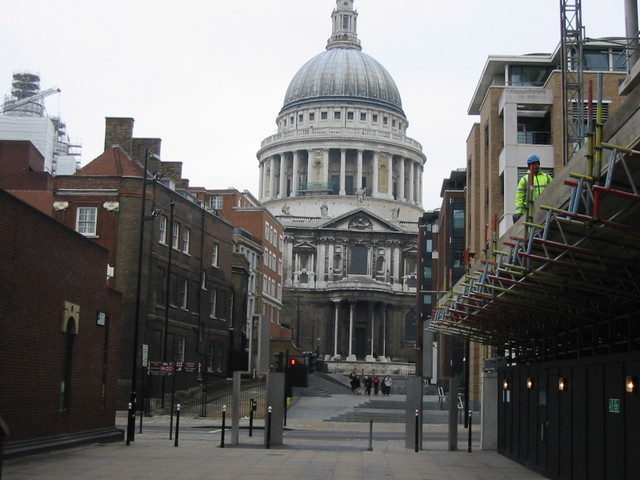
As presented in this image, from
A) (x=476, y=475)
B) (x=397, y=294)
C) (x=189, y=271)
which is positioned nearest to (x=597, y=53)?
(x=189, y=271)

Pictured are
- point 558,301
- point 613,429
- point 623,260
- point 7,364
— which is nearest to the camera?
point 623,260

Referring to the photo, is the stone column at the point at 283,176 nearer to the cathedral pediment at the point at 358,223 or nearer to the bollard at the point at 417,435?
the cathedral pediment at the point at 358,223

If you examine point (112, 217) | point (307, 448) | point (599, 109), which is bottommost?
point (307, 448)

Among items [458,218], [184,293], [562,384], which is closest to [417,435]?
[562,384]

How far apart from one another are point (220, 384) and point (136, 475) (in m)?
47.0

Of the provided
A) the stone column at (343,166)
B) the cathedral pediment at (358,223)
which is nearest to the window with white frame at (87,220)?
the cathedral pediment at (358,223)

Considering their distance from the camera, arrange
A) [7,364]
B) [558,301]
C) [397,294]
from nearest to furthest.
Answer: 1. [558,301]
2. [7,364]
3. [397,294]

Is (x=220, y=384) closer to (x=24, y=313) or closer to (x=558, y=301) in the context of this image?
(x=24, y=313)

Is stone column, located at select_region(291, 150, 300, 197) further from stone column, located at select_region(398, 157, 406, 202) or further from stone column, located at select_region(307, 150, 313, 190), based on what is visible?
stone column, located at select_region(398, 157, 406, 202)

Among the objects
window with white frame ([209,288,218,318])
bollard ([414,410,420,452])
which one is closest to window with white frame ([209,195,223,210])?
window with white frame ([209,288,218,318])

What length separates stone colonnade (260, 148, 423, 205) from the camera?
165m

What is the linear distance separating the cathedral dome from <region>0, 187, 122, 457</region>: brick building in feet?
471

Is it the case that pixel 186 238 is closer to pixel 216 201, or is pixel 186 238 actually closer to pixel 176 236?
pixel 176 236

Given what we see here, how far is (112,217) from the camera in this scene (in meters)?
58.7
